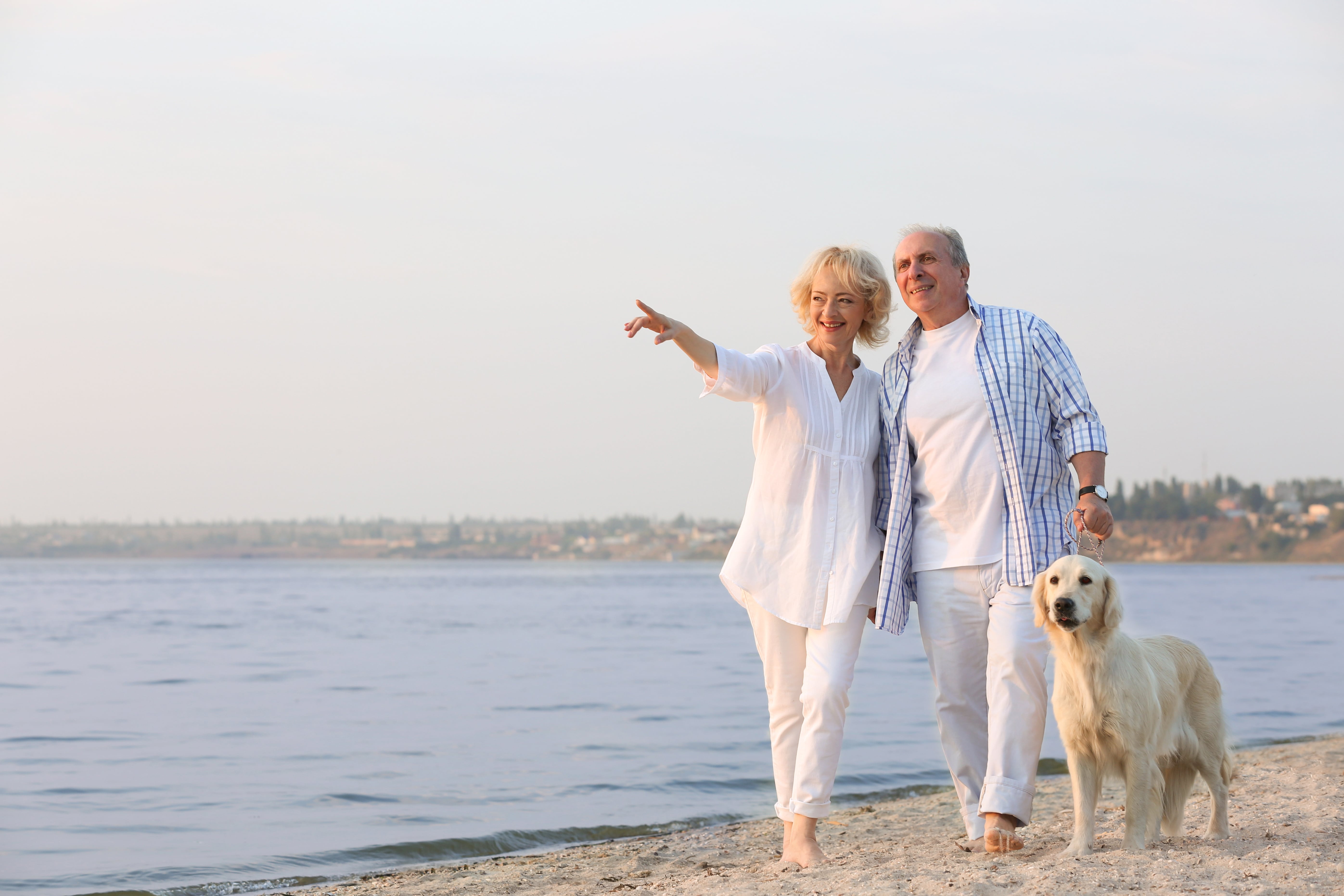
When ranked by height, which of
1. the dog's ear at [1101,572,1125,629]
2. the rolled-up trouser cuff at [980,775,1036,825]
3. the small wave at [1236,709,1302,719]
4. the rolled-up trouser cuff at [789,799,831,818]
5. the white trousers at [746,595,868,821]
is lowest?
the small wave at [1236,709,1302,719]

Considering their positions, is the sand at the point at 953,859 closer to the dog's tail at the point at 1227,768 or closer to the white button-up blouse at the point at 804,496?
the dog's tail at the point at 1227,768

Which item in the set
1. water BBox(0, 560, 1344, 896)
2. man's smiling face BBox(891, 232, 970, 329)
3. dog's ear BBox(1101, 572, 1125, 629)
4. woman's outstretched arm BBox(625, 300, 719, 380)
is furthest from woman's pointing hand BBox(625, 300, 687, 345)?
water BBox(0, 560, 1344, 896)

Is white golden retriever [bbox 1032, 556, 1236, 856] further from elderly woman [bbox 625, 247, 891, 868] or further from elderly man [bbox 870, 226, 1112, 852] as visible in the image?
elderly woman [bbox 625, 247, 891, 868]

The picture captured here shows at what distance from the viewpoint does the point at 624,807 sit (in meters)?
7.40

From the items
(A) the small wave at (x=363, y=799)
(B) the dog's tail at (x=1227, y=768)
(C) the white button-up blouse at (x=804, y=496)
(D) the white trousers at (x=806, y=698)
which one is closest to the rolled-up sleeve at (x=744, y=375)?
(C) the white button-up blouse at (x=804, y=496)

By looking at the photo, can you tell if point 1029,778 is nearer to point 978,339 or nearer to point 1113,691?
point 1113,691

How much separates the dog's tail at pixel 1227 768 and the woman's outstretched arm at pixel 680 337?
255 centimetres

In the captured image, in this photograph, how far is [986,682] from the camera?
4.33m

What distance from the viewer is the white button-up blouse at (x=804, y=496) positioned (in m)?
4.28

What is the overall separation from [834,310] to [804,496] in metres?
0.77

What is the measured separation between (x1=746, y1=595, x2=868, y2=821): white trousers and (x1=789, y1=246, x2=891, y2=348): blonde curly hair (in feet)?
3.79

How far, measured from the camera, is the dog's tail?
434cm

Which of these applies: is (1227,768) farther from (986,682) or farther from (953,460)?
(953,460)

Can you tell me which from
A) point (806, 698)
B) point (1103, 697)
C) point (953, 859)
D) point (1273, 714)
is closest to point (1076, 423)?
point (1103, 697)
